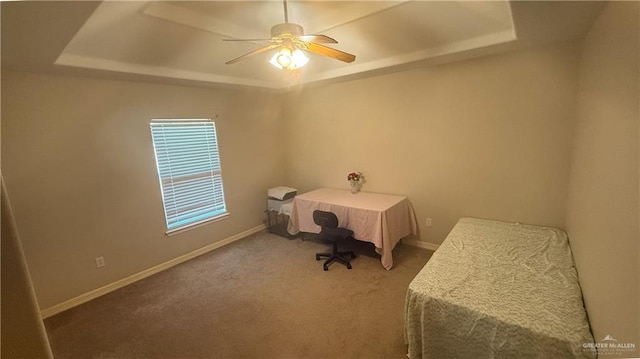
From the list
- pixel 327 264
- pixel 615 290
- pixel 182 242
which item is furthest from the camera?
pixel 182 242

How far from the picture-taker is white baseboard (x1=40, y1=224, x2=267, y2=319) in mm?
2668

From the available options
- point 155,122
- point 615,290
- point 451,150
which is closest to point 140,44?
point 155,122

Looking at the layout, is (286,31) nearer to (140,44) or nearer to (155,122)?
(140,44)

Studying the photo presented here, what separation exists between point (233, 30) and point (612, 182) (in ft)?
10.1

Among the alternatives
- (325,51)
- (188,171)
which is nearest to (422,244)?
(325,51)

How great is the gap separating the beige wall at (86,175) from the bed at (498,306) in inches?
124

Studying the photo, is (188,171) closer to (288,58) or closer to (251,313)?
(251,313)

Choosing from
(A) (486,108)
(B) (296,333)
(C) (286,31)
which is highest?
(C) (286,31)

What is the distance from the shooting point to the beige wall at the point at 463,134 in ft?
8.80

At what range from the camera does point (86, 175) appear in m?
2.81

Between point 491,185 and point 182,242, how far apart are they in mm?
A: 3979

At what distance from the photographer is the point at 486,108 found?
9.79ft

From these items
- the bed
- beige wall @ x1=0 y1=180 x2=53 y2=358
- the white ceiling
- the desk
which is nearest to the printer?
the desk

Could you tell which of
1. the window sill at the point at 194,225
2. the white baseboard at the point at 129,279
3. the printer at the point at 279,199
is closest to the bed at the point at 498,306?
the printer at the point at 279,199
